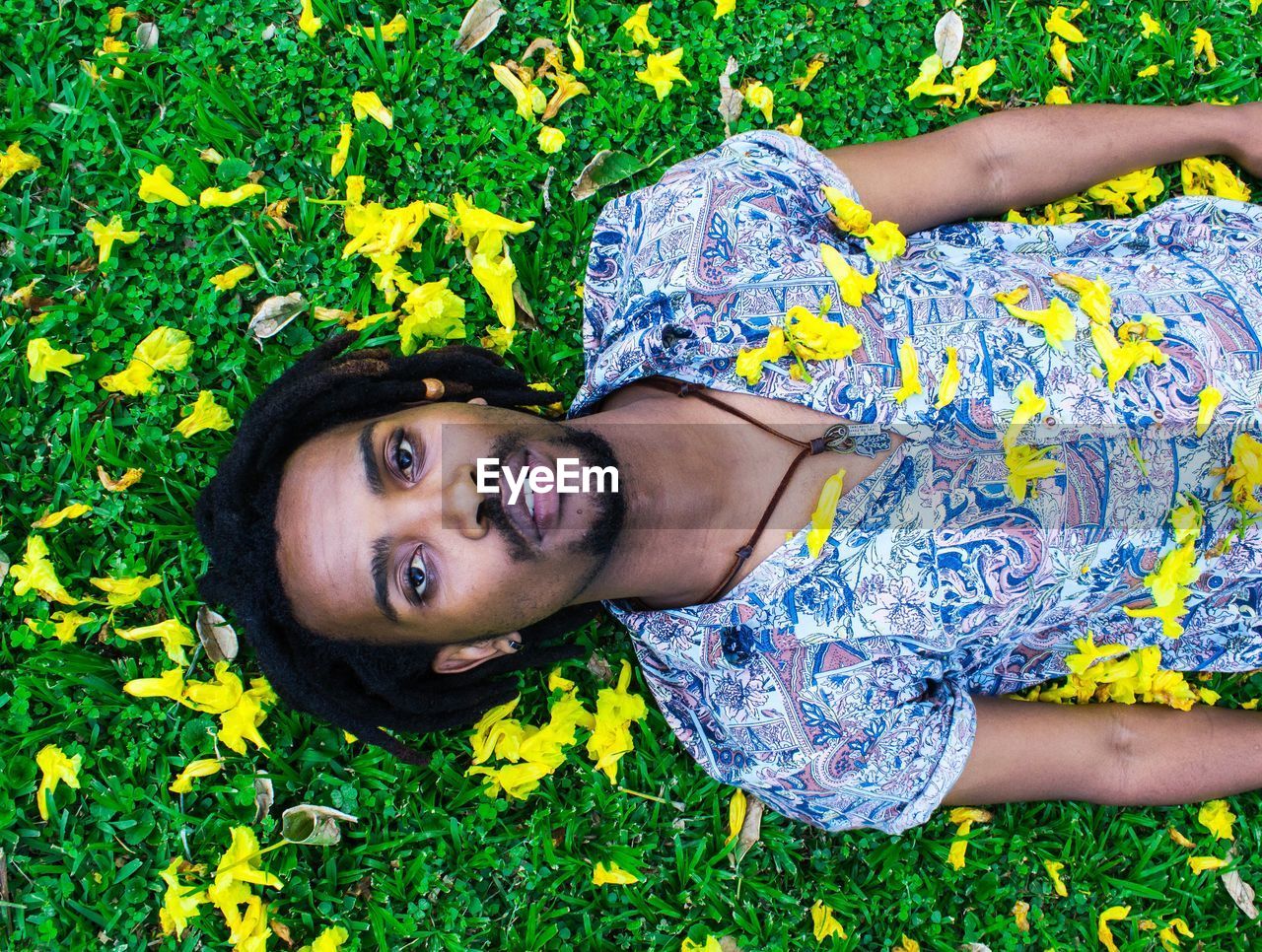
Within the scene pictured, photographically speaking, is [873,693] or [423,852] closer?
[873,693]

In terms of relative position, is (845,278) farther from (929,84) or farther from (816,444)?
(929,84)

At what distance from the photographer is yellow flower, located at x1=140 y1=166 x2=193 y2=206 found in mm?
3209

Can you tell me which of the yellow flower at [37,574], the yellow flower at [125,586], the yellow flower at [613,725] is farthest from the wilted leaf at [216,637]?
the yellow flower at [613,725]

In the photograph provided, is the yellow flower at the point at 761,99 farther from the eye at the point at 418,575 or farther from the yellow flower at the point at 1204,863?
the yellow flower at the point at 1204,863

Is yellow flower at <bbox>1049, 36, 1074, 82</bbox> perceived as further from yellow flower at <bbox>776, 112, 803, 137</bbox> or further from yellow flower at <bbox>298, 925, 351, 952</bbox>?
yellow flower at <bbox>298, 925, 351, 952</bbox>

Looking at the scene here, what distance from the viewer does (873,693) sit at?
280 centimetres

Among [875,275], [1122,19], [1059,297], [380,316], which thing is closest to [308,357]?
[380,316]

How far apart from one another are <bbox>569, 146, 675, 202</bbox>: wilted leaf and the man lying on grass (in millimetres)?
414

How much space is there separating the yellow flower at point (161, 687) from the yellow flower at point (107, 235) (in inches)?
52.8

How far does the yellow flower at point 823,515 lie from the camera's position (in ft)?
8.85

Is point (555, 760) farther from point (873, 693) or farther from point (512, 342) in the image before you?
point (512, 342)

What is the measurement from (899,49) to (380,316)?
2043 mm

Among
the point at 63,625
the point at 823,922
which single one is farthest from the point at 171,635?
the point at 823,922

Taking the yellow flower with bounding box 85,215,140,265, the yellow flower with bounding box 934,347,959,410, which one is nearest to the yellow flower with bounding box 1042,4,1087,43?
the yellow flower with bounding box 934,347,959,410
